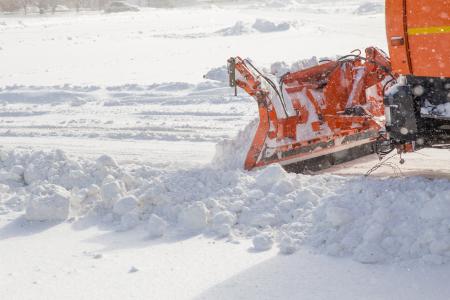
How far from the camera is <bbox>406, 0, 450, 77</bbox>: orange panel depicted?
4.42 m

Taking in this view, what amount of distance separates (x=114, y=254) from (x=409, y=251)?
2.12 metres

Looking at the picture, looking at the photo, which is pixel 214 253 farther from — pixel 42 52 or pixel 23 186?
pixel 42 52

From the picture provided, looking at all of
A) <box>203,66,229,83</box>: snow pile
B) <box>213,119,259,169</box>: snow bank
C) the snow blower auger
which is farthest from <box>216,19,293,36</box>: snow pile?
<box>213,119,259,169</box>: snow bank

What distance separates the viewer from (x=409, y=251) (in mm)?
4152

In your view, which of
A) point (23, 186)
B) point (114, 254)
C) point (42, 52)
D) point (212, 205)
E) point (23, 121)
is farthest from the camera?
point (42, 52)

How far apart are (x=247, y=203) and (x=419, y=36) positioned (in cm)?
184

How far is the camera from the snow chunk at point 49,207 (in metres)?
5.60

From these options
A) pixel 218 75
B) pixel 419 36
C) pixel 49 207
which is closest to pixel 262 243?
pixel 419 36

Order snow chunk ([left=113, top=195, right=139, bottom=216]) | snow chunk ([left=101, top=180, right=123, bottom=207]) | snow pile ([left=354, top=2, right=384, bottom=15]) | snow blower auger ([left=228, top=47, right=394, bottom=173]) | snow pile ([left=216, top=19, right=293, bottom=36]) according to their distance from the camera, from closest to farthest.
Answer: snow chunk ([left=113, top=195, right=139, bottom=216]) → snow chunk ([left=101, top=180, right=123, bottom=207]) → snow blower auger ([left=228, top=47, right=394, bottom=173]) → snow pile ([left=216, top=19, right=293, bottom=36]) → snow pile ([left=354, top=2, right=384, bottom=15])

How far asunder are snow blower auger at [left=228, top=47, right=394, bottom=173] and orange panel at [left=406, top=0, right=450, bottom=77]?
192 cm

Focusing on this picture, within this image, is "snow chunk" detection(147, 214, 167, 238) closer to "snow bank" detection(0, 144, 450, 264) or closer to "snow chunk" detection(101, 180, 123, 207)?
"snow bank" detection(0, 144, 450, 264)

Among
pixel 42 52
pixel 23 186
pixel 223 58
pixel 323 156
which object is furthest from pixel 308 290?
pixel 42 52

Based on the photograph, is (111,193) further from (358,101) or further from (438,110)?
(358,101)

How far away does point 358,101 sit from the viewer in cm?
707
